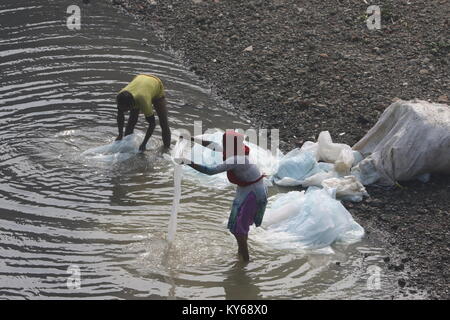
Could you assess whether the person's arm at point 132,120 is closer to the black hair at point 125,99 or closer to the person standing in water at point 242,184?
the black hair at point 125,99

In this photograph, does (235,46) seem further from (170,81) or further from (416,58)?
(416,58)

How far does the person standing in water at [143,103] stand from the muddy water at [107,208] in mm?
305

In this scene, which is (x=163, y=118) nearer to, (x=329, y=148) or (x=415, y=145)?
(x=329, y=148)

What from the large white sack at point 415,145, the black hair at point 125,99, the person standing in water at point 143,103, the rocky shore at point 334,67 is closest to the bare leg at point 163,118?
the person standing in water at point 143,103

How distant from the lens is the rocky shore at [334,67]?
336 inches

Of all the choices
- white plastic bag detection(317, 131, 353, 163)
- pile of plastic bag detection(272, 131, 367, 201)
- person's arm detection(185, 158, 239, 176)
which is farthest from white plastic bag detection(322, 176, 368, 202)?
person's arm detection(185, 158, 239, 176)

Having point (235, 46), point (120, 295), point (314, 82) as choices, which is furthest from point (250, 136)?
point (120, 295)

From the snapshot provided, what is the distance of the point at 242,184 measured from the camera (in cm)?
753

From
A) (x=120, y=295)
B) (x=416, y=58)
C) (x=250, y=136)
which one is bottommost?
(x=120, y=295)

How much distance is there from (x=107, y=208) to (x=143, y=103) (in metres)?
1.24

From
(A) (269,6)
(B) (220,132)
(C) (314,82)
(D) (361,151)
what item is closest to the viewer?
(D) (361,151)

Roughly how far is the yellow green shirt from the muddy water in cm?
74

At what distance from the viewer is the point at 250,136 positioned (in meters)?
10.4

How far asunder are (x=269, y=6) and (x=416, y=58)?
114 inches
